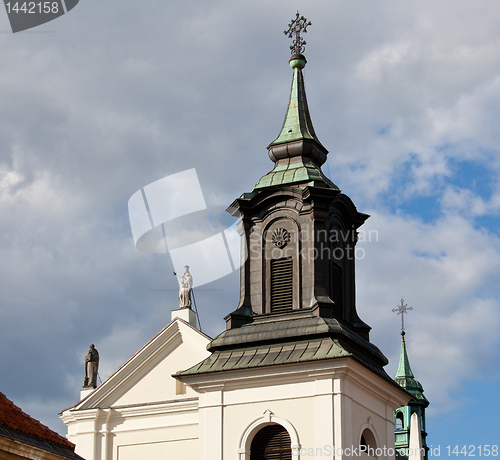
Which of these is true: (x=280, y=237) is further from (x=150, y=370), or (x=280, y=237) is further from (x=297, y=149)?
(x=150, y=370)

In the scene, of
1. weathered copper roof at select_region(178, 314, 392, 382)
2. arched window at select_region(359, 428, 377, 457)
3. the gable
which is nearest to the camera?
weathered copper roof at select_region(178, 314, 392, 382)

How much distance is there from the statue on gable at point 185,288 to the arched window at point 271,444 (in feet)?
25.2

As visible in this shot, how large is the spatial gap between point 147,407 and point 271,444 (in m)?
6.91

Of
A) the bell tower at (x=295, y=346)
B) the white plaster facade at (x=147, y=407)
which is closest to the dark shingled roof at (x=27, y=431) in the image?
the bell tower at (x=295, y=346)

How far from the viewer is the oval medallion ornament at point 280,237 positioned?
29203 mm

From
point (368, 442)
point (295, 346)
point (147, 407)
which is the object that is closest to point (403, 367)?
point (147, 407)

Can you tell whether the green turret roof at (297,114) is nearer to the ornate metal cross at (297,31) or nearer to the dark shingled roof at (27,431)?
the ornate metal cross at (297,31)

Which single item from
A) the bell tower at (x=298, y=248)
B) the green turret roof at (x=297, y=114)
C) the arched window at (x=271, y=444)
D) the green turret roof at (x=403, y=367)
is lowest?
the arched window at (x=271, y=444)

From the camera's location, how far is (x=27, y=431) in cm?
1955

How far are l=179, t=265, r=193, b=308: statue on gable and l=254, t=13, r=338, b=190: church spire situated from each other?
534 centimetres

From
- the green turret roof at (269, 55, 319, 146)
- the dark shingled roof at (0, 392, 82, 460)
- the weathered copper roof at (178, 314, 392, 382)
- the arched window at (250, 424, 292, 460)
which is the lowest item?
the dark shingled roof at (0, 392, 82, 460)

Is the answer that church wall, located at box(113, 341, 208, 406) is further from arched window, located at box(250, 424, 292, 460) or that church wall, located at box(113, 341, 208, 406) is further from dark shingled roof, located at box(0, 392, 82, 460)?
dark shingled roof, located at box(0, 392, 82, 460)

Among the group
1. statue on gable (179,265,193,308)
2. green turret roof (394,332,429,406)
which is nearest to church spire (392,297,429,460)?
green turret roof (394,332,429,406)

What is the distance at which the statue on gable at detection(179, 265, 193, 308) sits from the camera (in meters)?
34.0
